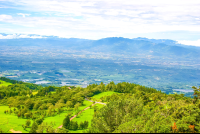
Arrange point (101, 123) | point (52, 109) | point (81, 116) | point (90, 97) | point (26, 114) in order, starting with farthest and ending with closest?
point (90, 97)
point (52, 109)
point (81, 116)
point (26, 114)
point (101, 123)

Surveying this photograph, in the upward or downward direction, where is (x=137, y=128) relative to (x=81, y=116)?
upward

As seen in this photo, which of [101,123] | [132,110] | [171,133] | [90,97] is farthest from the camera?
[90,97]

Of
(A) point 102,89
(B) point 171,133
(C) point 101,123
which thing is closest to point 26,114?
(C) point 101,123

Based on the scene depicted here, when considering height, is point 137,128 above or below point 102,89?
above

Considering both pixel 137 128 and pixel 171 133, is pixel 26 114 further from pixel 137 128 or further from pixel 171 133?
pixel 171 133

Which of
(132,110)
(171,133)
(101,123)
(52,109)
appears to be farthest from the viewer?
(52,109)

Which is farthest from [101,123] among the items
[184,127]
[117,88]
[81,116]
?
[117,88]

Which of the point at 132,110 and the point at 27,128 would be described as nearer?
the point at 132,110

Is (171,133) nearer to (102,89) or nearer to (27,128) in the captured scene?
(27,128)

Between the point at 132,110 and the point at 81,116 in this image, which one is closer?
the point at 132,110
